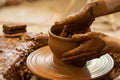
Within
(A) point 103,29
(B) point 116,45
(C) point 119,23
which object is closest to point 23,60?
(B) point 116,45

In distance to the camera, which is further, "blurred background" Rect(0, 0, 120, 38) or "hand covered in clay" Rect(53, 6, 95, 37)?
"blurred background" Rect(0, 0, 120, 38)

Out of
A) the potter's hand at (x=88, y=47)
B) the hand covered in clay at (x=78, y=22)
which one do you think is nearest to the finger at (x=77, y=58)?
the potter's hand at (x=88, y=47)

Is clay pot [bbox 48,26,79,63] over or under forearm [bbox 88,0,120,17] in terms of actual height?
under

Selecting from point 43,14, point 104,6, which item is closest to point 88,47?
point 104,6

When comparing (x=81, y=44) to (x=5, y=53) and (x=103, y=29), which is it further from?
(x=103, y=29)

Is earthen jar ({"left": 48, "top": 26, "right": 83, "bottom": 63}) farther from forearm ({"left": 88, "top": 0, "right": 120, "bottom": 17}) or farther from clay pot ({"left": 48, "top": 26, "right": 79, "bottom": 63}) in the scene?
forearm ({"left": 88, "top": 0, "right": 120, "bottom": 17})

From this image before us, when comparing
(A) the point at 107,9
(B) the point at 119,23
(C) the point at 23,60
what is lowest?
Result: (B) the point at 119,23

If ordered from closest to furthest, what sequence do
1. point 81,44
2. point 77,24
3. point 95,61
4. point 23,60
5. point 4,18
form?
1. point 81,44
2. point 77,24
3. point 95,61
4. point 23,60
5. point 4,18

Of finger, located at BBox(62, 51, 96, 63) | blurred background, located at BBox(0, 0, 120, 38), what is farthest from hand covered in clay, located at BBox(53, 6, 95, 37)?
blurred background, located at BBox(0, 0, 120, 38)
